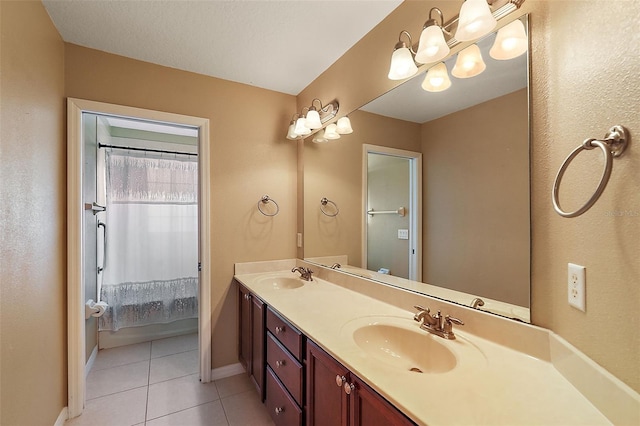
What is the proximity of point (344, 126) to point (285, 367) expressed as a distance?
158 cm

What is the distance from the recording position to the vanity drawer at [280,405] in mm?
1349

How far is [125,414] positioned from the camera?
1.82m

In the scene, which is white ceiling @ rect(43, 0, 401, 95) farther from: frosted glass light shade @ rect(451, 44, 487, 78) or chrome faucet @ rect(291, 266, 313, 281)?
chrome faucet @ rect(291, 266, 313, 281)

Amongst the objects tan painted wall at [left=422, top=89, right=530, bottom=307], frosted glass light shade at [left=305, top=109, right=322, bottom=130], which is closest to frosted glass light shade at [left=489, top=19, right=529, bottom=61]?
tan painted wall at [left=422, top=89, right=530, bottom=307]

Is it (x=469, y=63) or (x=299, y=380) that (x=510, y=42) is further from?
(x=299, y=380)

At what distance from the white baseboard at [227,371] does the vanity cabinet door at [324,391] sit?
1271 mm

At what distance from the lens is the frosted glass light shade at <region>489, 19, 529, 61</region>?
99 cm

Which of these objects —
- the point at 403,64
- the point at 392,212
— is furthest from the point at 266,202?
the point at 403,64

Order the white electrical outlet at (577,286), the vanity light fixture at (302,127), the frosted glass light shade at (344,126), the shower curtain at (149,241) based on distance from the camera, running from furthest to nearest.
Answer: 1. the shower curtain at (149,241)
2. the vanity light fixture at (302,127)
3. the frosted glass light shade at (344,126)
4. the white electrical outlet at (577,286)

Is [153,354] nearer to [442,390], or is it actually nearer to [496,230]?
[442,390]

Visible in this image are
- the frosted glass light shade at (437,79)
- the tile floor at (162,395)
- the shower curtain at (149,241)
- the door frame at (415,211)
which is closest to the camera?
the frosted glass light shade at (437,79)

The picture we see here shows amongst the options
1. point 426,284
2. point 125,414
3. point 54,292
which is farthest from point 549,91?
point 125,414

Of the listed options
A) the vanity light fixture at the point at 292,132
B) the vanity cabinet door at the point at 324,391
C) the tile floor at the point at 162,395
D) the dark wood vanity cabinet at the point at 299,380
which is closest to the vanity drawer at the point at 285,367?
the dark wood vanity cabinet at the point at 299,380

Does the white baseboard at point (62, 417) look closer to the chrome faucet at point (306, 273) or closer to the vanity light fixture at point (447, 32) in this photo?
the chrome faucet at point (306, 273)
